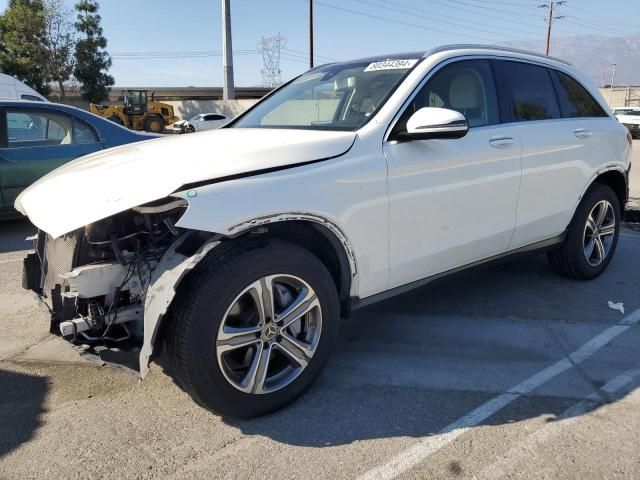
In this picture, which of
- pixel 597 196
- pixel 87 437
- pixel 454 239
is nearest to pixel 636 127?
pixel 597 196

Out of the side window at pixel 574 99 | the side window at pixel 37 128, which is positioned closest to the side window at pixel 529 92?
the side window at pixel 574 99

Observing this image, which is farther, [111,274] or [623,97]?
[623,97]

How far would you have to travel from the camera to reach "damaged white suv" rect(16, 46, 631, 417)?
2447 mm

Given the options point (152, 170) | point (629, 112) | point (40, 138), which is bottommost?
point (152, 170)

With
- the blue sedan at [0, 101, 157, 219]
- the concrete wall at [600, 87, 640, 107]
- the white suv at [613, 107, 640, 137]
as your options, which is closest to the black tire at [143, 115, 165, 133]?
the white suv at [613, 107, 640, 137]

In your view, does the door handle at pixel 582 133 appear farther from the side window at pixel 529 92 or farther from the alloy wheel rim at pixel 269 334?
the alloy wheel rim at pixel 269 334

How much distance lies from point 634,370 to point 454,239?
129cm

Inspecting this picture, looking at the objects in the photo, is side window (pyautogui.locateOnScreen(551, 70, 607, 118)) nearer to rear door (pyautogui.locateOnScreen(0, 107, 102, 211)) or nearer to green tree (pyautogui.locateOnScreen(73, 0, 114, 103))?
rear door (pyautogui.locateOnScreen(0, 107, 102, 211))

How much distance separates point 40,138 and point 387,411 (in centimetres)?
561

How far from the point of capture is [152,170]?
253 cm

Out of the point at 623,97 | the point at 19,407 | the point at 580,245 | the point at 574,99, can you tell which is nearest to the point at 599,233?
the point at 580,245

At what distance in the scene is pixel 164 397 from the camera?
296cm

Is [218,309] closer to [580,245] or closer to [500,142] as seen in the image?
[500,142]

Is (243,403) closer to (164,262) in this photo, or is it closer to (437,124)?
(164,262)
